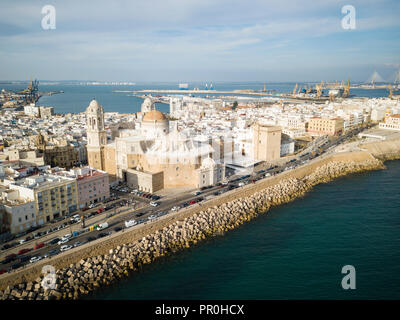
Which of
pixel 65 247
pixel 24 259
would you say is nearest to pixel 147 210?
pixel 65 247

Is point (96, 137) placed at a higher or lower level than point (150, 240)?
higher

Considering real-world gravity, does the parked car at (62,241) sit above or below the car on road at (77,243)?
above

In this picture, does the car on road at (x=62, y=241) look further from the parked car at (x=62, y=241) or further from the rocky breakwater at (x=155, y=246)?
the rocky breakwater at (x=155, y=246)

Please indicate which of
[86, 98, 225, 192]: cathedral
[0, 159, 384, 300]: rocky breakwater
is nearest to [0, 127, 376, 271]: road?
[0, 159, 384, 300]: rocky breakwater

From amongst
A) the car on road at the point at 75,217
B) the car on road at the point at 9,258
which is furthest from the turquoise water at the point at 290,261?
the car on road at the point at 75,217

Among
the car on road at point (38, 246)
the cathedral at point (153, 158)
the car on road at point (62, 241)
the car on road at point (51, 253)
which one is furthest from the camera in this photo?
the cathedral at point (153, 158)

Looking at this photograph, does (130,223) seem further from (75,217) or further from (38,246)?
(38,246)
